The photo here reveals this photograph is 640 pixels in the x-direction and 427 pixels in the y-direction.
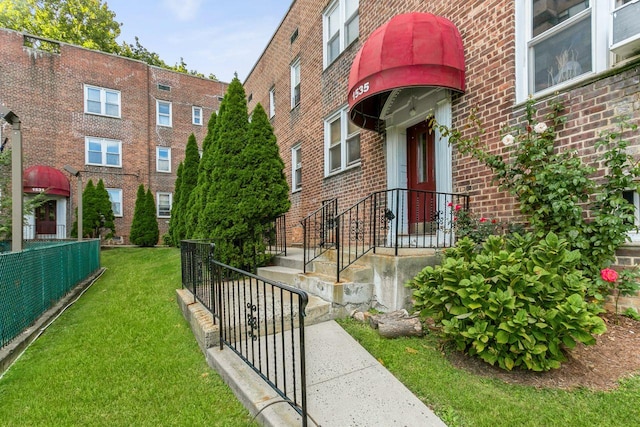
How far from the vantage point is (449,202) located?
504cm

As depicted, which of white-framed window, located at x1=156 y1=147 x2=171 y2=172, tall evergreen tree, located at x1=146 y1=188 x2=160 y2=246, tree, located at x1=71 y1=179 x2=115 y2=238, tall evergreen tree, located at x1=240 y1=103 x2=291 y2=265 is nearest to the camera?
tall evergreen tree, located at x1=240 y1=103 x2=291 y2=265

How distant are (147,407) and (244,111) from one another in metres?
5.42

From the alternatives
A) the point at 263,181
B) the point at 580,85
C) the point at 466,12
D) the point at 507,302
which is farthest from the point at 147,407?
the point at 466,12

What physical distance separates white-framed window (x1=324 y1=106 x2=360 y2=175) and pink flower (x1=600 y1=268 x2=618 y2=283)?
4.84m

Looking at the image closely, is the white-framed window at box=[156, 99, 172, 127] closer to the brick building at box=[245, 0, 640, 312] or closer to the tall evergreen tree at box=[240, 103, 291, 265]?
the brick building at box=[245, 0, 640, 312]

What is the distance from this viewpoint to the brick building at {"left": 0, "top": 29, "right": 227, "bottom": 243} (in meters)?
15.8

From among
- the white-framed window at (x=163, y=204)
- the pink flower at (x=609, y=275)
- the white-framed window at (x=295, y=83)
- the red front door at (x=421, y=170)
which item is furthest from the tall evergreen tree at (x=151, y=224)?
the pink flower at (x=609, y=275)

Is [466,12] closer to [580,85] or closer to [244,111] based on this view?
[580,85]

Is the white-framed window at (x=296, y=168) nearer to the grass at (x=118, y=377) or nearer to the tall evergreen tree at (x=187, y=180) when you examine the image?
the tall evergreen tree at (x=187, y=180)

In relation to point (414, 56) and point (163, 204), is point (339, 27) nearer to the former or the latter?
point (414, 56)

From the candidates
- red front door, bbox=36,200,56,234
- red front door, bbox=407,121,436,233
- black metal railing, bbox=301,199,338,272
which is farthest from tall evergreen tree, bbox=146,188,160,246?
red front door, bbox=407,121,436,233

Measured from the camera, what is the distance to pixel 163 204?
19375 mm

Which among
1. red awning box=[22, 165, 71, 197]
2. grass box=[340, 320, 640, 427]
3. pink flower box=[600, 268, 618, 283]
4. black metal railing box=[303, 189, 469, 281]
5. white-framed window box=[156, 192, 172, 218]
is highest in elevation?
red awning box=[22, 165, 71, 197]

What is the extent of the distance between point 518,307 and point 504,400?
693 mm
